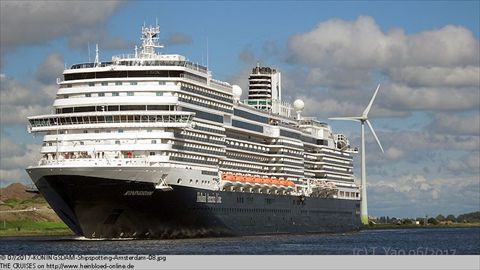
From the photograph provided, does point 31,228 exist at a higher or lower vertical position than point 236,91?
lower

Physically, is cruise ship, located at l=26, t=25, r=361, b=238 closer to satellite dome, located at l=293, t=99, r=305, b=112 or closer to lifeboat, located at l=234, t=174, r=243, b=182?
lifeboat, located at l=234, t=174, r=243, b=182

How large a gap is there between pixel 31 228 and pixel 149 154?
81295 millimetres

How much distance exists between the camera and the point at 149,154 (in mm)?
88875

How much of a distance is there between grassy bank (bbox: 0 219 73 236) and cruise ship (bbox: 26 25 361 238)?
5635 centimetres

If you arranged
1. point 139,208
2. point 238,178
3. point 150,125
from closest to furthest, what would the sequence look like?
point 139,208, point 150,125, point 238,178

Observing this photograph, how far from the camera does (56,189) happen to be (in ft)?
285

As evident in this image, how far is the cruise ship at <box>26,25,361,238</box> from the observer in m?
86.0

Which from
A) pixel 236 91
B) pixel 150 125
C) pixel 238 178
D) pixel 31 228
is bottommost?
pixel 31 228

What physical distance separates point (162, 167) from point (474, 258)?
45275 mm

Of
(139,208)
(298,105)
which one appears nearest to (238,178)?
(139,208)

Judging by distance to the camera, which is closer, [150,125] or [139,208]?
[139,208]

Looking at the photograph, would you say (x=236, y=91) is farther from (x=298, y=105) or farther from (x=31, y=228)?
(x=31, y=228)

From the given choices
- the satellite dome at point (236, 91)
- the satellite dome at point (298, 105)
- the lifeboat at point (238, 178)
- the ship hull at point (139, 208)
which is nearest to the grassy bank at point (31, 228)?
the satellite dome at point (298, 105)

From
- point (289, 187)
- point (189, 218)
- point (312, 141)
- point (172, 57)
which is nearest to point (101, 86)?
point (172, 57)
